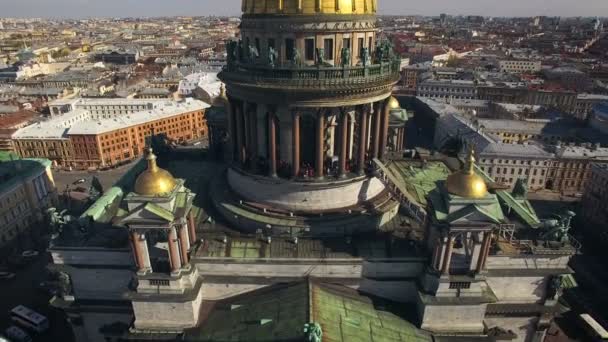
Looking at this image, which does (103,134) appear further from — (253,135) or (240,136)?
(253,135)

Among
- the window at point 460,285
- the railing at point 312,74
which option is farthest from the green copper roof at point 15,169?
the window at point 460,285

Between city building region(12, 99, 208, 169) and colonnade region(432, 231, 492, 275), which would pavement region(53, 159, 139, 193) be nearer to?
city building region(12, 99, 208, 169)

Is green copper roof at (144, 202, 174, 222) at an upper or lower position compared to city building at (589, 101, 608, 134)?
upper

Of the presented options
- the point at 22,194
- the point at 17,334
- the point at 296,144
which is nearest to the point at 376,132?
the point at 296,144

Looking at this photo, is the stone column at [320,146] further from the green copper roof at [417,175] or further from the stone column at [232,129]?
the stone column at [232,129]

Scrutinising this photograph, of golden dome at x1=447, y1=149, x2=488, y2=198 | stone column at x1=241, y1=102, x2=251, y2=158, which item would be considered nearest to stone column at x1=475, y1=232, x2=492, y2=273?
golden dome at x1=447, y1=149, x2=488, y2=198

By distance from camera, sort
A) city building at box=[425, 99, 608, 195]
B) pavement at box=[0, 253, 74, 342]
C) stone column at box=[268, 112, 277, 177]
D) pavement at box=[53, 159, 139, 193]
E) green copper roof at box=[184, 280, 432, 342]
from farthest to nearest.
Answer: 1. pavement at box=[53, 159, 139, 193]
2. city building at box=[425, 99, 608, 195]
3. pavement at box=[0, 253, 74, 342]
4. stone column at box=[268, 112, 277, 177]
5. green copper roof at box=[184, 280, 432, 342]
